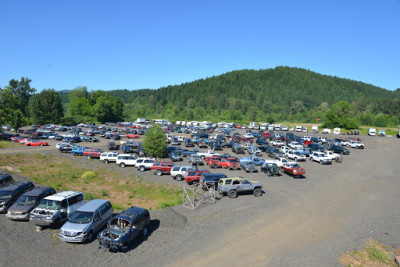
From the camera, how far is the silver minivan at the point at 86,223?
48.1 ft

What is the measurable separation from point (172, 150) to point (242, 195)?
910 inches

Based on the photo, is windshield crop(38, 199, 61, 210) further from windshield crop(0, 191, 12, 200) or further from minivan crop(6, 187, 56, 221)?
windshield crop(0, 191, 12, 200)

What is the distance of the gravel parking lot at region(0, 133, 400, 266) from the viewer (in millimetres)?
13570

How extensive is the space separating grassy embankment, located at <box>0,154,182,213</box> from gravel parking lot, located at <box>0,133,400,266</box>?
176 inches

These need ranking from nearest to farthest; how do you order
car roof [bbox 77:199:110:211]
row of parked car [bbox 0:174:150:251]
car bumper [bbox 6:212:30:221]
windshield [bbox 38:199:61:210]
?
row of parked car [bbox 0:174:150:251] < car roof [bbox 77:199:110:211] < windshield [bbox 38:199:61:210] < car bumper [bbox 6:212:30:221]

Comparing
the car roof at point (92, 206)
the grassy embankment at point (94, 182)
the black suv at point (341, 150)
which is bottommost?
the grassy embankment at point (94, 182)

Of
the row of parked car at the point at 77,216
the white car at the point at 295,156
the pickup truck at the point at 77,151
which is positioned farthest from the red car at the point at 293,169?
the pickup truck at the point at 77,151

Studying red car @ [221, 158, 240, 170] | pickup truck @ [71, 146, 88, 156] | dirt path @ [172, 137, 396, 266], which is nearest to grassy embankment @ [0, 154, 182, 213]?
pickup truck @ [71, 146, 88, 156]

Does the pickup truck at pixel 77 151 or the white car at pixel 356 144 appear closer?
the pickup truck at pixel 77 151

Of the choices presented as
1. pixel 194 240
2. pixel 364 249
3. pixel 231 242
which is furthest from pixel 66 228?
pixel 364 249

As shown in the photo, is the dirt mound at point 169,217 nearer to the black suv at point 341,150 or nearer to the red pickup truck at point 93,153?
the red pickup truck at point 93,153

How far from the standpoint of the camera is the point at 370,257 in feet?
45.5

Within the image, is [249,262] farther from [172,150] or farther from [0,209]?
[172,150]

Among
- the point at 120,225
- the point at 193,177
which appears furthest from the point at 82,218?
the point at 193,177
